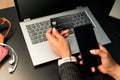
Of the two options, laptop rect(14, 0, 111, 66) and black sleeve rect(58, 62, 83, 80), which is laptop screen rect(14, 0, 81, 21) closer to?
laptop rect(14, 0, 111, 66)

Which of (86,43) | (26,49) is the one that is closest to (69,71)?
(86,43)

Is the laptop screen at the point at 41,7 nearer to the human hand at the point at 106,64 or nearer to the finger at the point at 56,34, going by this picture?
the finger at the point at 56,34

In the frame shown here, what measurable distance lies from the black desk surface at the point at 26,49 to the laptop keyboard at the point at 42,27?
6 cm

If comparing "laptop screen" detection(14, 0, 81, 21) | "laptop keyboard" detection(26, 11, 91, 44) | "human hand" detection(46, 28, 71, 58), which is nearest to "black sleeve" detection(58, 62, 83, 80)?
"human hand" detection(46, 28, 71, 58)

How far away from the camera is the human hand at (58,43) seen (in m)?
0.79

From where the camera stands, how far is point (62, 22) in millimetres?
903

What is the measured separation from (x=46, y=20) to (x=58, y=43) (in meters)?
0.17

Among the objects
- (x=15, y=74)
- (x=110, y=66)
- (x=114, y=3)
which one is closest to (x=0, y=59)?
(x=15, y=74)

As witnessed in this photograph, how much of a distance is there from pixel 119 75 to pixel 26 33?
1.33ft

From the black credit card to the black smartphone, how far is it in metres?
0.13

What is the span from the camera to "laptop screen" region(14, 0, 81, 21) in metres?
0.87

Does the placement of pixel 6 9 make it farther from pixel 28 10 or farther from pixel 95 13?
pixel 95 13

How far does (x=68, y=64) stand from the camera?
75 centimetres

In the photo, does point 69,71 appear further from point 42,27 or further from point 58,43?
point 42,27
